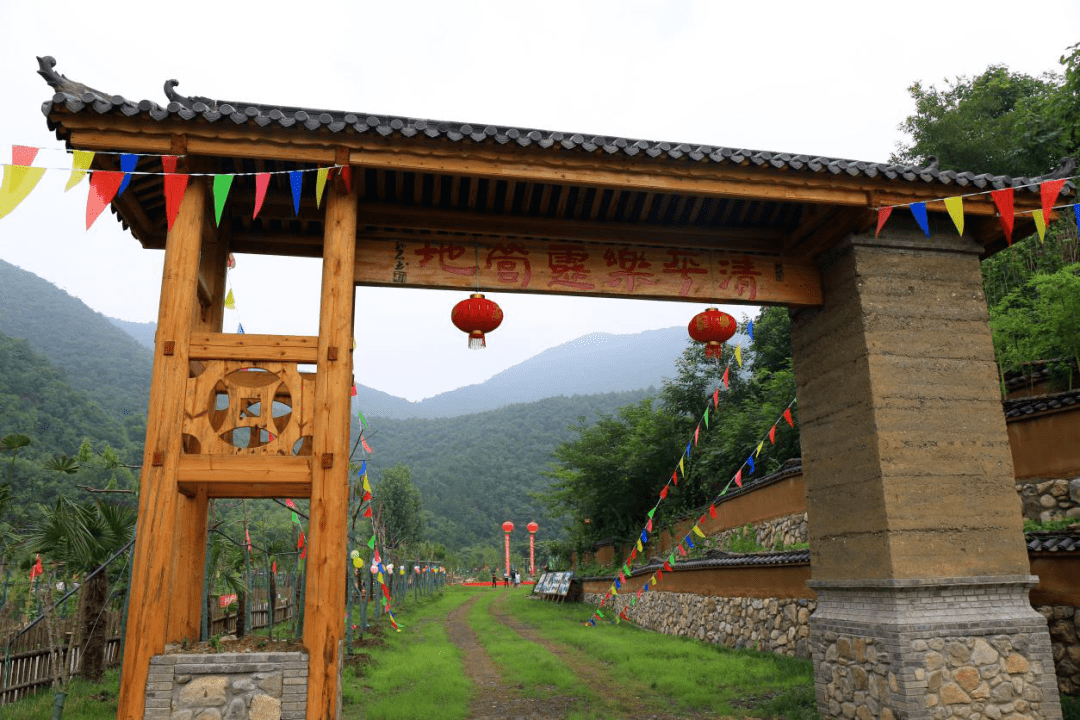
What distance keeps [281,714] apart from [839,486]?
5110 millimetres

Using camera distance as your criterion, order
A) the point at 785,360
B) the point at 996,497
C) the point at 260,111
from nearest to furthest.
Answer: the point at 260,111 → the point at 996,497 → the point at 785,360

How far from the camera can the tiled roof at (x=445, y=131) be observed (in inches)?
207

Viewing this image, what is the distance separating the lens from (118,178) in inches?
213

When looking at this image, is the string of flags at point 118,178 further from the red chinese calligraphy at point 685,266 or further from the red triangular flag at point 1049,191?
the red triangular flag at point 1049,191

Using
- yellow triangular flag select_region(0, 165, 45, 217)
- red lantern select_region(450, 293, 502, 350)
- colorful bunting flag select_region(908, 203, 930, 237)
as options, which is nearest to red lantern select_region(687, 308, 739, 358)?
colorful bunting flag select_region(908, 203, 930, 237)

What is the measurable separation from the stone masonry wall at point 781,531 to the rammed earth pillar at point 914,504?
5913mm

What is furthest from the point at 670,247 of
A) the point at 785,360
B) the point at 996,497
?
the point at 785,360

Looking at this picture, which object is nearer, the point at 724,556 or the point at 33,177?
the point at 33,177

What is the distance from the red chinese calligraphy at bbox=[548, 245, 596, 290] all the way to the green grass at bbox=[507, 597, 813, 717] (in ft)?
15.7

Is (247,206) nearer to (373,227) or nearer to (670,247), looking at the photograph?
Answer: (373,227)

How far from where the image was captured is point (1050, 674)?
610 centimetres

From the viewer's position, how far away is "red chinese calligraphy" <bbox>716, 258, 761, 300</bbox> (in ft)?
23.4

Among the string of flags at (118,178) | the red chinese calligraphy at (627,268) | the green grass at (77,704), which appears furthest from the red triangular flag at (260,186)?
the green grass at (77,704)

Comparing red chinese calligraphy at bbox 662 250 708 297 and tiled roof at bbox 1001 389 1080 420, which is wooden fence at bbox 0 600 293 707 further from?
tiled roof at bbox 1001 389 1080 420
